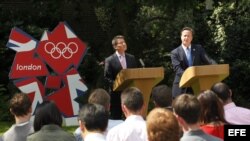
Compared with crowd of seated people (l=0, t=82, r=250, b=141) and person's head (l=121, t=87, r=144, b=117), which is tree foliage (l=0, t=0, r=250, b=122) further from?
person's head (l=121, t=87, r=144, b=117)

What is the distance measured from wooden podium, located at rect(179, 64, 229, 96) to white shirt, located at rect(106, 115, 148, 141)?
2538 mm

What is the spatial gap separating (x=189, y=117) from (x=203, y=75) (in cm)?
325

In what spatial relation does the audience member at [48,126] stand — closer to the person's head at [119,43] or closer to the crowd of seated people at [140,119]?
the crowd of seated people at [140,119]

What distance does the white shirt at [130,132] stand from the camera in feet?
15.4

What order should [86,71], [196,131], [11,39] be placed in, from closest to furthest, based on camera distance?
[196,131], [11,39], [86,71]

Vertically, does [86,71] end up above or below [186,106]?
below

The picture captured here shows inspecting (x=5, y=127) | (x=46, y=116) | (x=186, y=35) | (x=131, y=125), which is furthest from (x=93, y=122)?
(x=5, y=127)

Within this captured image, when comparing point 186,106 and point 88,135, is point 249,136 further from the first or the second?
point 88,135

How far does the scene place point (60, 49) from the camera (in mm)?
10641

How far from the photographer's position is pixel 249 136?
13.9 feet

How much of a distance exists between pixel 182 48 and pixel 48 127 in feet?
14.3

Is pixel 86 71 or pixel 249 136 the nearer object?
pixel 249 136

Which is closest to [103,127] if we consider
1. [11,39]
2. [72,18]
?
[11,39]

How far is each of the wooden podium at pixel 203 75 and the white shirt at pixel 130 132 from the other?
2538 mm
